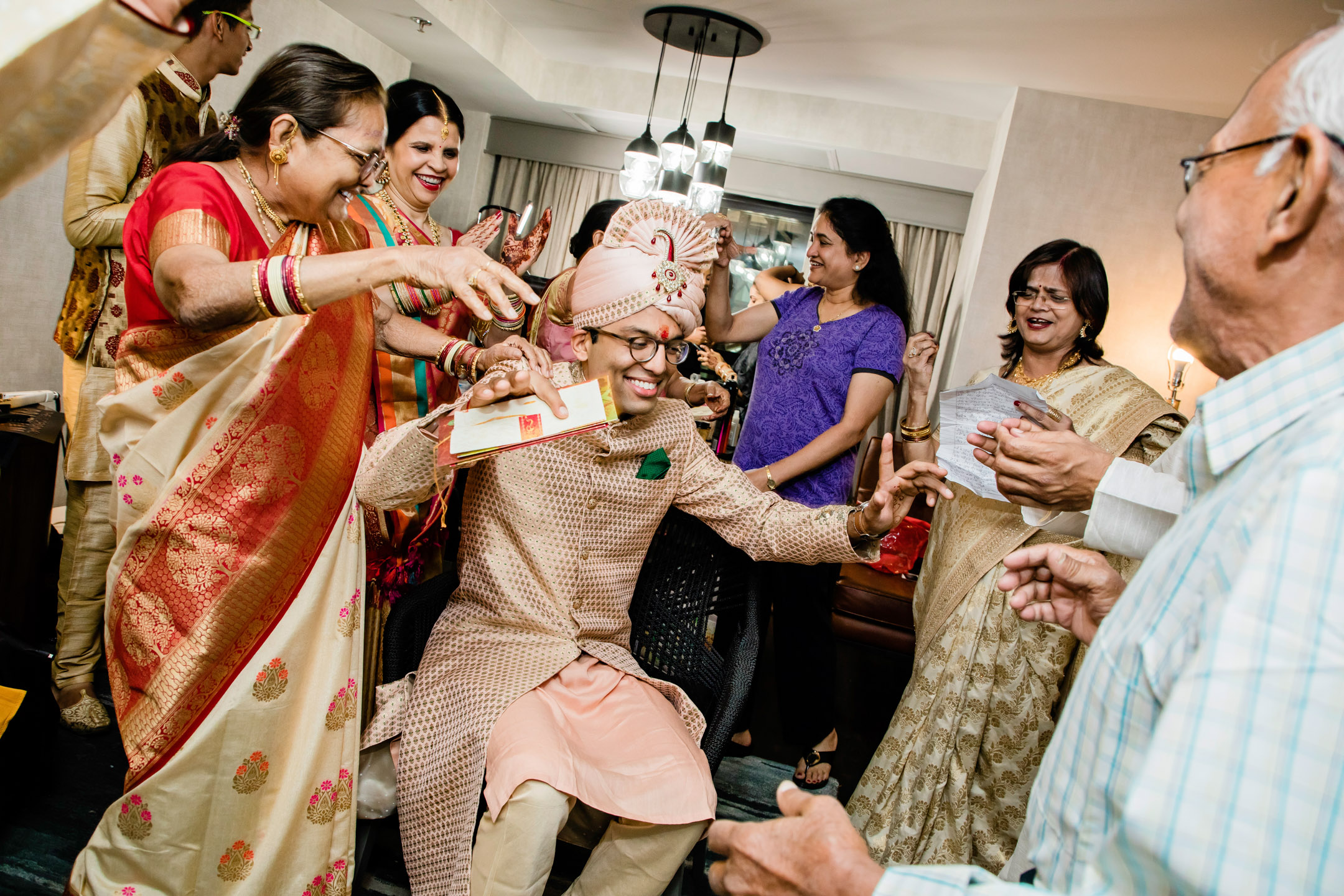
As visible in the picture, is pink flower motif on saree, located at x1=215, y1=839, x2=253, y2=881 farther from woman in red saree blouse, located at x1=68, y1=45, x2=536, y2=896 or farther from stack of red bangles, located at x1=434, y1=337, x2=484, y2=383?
stack of red bangles, located at x1=434, y1=337, x2=484, y2=383

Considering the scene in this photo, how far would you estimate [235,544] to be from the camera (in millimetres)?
1452

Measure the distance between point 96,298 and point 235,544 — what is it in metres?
1.21

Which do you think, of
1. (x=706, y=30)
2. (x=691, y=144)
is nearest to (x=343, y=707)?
(x=691, y=144)

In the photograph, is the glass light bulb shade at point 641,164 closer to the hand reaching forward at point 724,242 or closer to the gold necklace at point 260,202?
the hand reaching forward at point 724,242

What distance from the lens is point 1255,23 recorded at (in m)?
3.51

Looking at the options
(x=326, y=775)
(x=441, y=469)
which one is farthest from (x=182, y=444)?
(x=326, y=775)

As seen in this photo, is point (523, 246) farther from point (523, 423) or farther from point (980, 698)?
point (980, 698)

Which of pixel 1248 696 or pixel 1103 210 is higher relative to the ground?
pixel 1103 210

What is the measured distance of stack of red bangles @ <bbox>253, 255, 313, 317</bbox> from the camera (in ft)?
4.14

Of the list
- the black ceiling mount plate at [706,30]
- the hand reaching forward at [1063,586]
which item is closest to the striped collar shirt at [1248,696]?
the hand reaching forward at [1063,586]

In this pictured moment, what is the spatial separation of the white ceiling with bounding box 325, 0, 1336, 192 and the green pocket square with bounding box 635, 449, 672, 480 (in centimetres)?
294

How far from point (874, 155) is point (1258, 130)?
252 inches

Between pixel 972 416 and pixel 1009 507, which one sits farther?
pixel 1009 507

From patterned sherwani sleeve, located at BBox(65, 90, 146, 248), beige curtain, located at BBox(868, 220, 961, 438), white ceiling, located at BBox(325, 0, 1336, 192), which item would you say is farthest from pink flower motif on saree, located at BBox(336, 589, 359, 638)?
beige curtain, located at BBox(868, 220, 961, 438)
